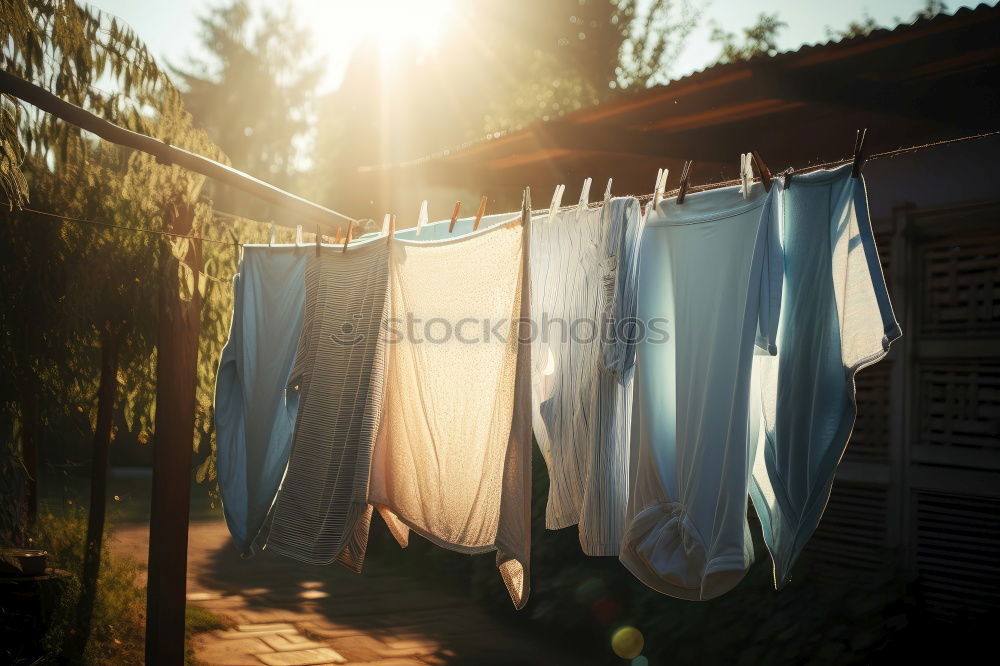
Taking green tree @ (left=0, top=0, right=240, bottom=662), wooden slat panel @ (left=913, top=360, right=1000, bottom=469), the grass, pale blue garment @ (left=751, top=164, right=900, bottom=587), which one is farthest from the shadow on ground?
Answer: pale blue garment @ (left=751, top=164, right=900, bottom=587)

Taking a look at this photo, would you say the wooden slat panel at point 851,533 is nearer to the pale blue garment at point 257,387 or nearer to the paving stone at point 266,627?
the pale blue garment at point 257,387

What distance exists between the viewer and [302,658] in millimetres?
4762

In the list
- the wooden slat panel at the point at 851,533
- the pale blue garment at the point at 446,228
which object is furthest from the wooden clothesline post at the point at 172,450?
the wooden slat panel at the point at 851,533

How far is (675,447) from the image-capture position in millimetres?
2377

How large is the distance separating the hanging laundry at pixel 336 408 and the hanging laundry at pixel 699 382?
39.0 inches

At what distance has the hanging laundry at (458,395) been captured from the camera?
2604 millimetres

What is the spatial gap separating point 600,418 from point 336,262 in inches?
51.6

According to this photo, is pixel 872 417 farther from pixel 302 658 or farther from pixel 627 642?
pixel 302 658

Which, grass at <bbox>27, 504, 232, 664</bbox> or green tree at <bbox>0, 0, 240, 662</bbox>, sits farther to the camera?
grass at <bbox>27, 504, 232, 664</bbox>

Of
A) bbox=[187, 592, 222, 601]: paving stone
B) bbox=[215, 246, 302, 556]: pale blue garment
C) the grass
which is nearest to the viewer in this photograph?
bbox=[215, 246, 302, 556]: pale blue garment

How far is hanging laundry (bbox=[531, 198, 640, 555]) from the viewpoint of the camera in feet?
8.23

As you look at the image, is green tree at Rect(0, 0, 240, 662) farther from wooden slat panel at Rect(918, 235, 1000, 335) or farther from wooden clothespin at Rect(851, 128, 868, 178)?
wooden slat panel at Rect(918, 235, 1000, 335)

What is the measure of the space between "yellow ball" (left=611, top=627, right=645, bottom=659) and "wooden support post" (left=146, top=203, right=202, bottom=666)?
7.68ft

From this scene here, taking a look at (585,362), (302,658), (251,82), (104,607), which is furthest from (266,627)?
(251,82)
